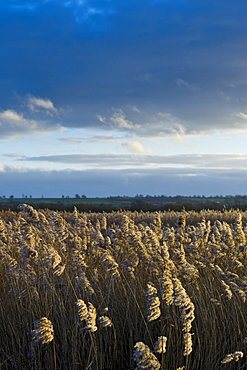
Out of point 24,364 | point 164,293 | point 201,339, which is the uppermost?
point 164,293

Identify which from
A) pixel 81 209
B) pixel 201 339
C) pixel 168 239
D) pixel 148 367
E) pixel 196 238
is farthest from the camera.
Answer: pixel 81 209

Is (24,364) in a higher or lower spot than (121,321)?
lower

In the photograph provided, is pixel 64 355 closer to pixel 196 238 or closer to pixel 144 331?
pixel 144 331

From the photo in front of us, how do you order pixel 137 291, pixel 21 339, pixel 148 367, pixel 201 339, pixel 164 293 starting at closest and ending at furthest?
pixel 148 367
pixel 164 293
pixel 201 339
pixel 21 339
pixel 137 291

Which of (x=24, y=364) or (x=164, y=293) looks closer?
(x=164, y=293)

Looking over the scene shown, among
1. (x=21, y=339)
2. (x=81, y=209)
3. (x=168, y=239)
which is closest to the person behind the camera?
(x=21, y=339)

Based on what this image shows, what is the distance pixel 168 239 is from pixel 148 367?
3.82m

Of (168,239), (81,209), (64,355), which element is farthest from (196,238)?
(81,209)

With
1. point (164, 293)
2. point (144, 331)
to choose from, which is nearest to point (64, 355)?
point (144, 331)

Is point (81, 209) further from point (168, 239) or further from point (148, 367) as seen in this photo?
point (148, 367)

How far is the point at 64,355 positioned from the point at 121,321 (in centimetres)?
76

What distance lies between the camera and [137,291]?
5.65 metres

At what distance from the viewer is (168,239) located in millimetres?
6512

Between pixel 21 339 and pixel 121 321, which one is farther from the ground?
pixel 121 321
